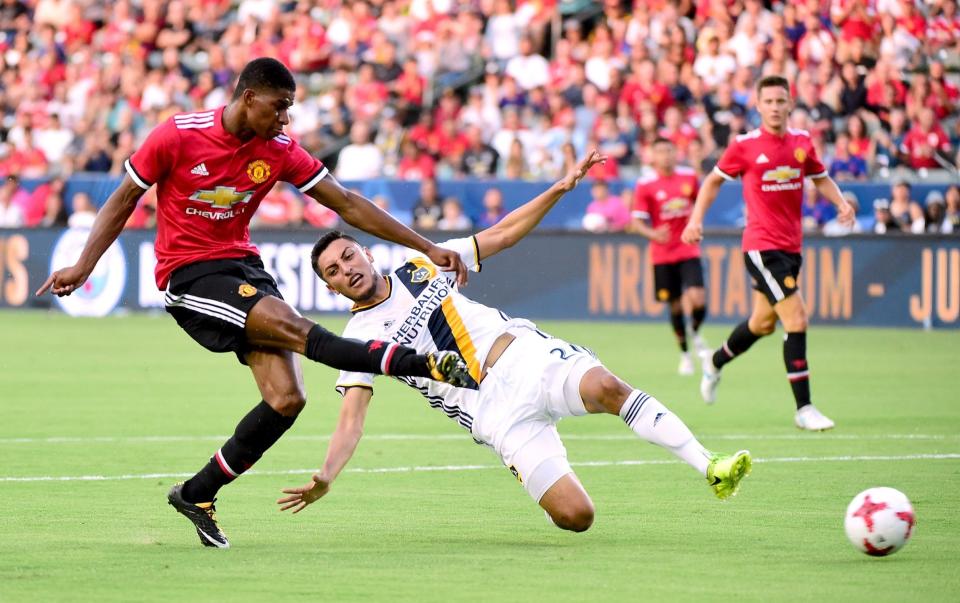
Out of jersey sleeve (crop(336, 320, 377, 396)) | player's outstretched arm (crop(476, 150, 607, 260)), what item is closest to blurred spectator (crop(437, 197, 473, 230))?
player's outstretched arm (crop(476, 150, 607, 260))

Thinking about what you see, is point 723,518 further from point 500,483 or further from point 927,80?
point 927,80

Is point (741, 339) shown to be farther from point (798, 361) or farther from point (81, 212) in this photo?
point (81, 212)

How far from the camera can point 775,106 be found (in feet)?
42.5

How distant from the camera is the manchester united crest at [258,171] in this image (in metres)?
7.61

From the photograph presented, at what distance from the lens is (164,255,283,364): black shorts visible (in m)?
7.49

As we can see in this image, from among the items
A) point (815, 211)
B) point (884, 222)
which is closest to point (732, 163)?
point (884, 222)

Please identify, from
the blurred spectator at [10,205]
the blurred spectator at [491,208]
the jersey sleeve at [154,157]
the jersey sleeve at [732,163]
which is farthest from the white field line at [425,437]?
the blurred spectator at [10,205]

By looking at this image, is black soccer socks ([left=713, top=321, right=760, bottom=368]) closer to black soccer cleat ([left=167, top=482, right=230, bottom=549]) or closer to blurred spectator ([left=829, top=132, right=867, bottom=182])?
black soccer cleat ([left=167, top=482, right=230, bottom=549])

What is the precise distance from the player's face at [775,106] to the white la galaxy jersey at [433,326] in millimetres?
5548

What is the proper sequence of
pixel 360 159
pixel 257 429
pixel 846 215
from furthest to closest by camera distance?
pixel 360 159 < pixel 846 215 < pixel 257 429

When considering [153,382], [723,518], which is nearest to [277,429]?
[723,518]

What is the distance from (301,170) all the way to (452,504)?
2103mm

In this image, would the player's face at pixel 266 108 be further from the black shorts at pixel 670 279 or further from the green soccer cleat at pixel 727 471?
the black shorts at pixel 670 279

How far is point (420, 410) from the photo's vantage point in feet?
46.4
